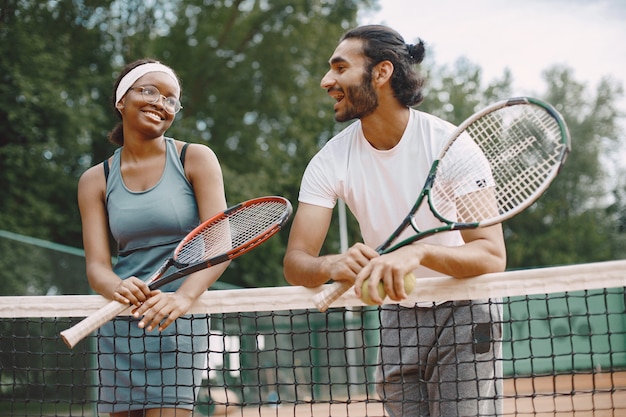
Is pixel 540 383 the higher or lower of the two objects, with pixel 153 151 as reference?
lower

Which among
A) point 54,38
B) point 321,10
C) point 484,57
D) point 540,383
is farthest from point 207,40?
point 484,57

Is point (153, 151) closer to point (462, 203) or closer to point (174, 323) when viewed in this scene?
point (174, 323)

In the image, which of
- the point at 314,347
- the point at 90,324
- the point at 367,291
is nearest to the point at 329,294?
the point at 367,291

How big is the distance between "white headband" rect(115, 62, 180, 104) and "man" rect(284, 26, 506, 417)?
0.56 meters

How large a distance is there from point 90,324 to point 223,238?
500 mm

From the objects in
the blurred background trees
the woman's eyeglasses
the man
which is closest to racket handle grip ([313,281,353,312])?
the man

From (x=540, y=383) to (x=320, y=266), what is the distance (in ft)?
37.0

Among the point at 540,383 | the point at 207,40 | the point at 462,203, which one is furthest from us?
the point at 207,40

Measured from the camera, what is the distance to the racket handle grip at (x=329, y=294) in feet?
6.47

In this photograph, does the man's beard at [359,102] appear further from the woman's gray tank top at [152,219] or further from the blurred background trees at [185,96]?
the blurred background trees at [185,96]

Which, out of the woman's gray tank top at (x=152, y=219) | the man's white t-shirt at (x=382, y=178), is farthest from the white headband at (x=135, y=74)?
the man's white t-shirt at (x=382, y=178)

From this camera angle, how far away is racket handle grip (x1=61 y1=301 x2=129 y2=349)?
2012 mm

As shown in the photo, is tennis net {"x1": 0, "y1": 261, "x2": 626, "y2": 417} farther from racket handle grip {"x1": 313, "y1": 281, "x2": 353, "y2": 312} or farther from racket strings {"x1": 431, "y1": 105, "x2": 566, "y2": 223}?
racket strings {"x1": 431, "y1": 105, "x2": 566, "y2": 223}

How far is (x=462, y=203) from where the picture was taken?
6.98 feet
